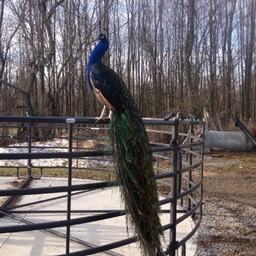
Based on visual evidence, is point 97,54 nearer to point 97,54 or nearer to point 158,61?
point 97,54

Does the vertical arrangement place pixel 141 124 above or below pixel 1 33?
below

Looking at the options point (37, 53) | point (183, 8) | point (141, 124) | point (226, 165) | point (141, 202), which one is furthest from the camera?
point (183, 8)

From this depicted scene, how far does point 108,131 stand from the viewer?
3074mm

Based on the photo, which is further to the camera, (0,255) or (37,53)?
(37,53)

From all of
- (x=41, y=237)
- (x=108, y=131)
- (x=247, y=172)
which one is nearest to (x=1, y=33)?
(x=247, y=172)

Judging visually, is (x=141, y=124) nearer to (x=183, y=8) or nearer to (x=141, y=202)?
(x=141, y=202)

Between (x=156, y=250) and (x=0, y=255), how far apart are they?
191 cm

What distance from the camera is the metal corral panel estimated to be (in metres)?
18.1

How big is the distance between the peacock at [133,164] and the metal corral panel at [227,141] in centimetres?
1531

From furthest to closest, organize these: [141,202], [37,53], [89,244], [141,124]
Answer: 1. [37,53]
2. [89,244]
3. [141,124]
4. [141,202]

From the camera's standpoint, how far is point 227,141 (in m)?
18.4

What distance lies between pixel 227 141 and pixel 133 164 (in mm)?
15999

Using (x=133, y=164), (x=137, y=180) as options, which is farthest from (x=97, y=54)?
(x=137, y=180)

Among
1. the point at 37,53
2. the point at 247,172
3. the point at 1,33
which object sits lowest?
the point at 247,172
